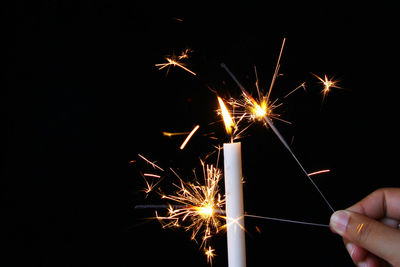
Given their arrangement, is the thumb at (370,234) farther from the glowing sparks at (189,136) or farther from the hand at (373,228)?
the glowing sparks at (189,136)

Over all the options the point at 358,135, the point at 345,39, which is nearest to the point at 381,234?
the point at 358,135

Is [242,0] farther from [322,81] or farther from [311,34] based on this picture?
[322,81]

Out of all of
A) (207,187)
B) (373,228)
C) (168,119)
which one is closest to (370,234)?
(373,228)

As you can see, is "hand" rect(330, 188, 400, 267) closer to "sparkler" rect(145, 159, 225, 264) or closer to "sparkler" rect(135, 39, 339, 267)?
"sparkler" rect(135, 39, 339, 267)

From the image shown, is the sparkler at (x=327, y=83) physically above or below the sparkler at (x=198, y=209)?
above

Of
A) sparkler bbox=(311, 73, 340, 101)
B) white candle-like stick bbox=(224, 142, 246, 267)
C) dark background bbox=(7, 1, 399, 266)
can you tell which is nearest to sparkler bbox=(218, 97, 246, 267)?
white candle-like stick bbox=(224, 142, 246, 267)

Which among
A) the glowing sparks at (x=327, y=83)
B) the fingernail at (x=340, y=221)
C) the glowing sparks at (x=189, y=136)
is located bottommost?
the fingernail at (x=340, y=221)

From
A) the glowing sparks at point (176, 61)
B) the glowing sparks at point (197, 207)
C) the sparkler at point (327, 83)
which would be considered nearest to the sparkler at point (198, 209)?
the glowing sparks at point (197, 207)
